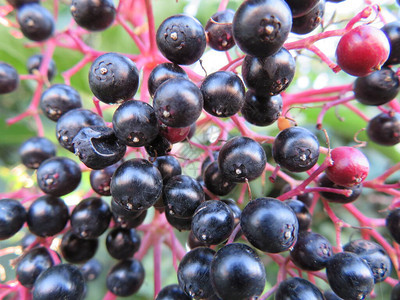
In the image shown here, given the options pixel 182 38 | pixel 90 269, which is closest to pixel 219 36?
pixel 182 38

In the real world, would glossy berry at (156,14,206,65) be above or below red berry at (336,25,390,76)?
above

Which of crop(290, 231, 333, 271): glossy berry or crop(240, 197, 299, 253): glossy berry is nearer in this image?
crop(240, 197, 299, 253): glossy berry

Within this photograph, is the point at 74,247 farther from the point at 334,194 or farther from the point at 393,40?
the point at 393,40

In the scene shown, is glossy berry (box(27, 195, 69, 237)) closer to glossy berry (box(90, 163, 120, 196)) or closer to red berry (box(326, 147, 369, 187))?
glossy berry (box(90, 163, 120, 196))

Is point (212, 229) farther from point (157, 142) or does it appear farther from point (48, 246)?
Answer: point (48, 246)

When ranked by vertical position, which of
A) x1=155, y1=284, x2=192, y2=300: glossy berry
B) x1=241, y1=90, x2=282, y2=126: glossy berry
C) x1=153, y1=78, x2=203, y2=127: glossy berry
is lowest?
x1=155, y1=284, x2=192, y2=300: glossy berry

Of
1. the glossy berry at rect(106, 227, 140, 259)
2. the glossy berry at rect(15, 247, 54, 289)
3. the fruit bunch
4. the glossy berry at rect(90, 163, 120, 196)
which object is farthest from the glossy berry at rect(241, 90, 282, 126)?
the glossy berry at rect(15, 247, 54, 289)

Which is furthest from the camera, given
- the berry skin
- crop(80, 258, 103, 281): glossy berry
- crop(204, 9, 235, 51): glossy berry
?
crop(80, 258, 103, 281): glossy berry
